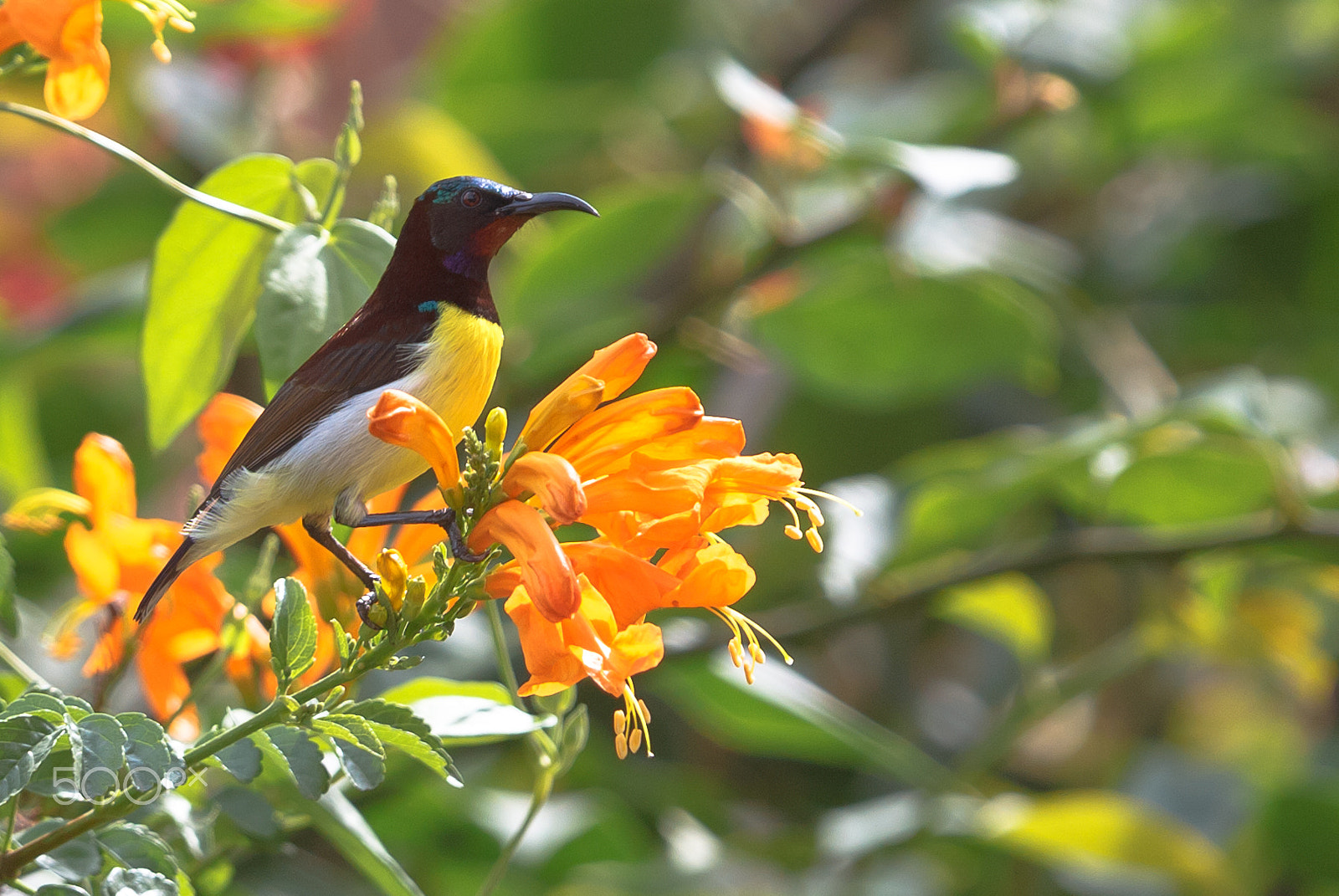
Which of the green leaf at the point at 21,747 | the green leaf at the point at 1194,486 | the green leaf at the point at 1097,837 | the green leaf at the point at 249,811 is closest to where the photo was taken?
the green leaf at the point at 21,747

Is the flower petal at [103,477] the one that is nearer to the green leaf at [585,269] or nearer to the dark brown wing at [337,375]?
the dark brown wing at [337,375]

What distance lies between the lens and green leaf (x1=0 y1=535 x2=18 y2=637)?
18.0 inches

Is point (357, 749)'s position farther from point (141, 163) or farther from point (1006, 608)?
point (1006, 608)

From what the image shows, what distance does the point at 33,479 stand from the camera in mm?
1044

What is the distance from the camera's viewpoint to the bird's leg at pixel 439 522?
0.42m

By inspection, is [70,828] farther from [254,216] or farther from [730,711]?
[730,711]

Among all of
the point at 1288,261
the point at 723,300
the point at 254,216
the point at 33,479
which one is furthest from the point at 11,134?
the point at 1288,261

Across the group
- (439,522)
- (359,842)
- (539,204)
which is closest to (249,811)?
(359,842)

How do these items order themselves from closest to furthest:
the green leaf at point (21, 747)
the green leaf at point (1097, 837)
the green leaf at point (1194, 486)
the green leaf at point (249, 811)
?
the green leaf at point (21, 747) → the green leaf at point (249, 811) → the green leaf at point (1194, 486) → the green leaf at point (1097, 837)

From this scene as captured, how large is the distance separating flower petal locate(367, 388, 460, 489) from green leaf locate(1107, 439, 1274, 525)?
0.64 meters

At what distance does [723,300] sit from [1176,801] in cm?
69

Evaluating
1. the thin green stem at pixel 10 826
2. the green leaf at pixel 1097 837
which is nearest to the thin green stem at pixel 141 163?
the thin green stem at pixel 10 826

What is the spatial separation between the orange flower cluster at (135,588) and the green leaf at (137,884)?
0.14 m

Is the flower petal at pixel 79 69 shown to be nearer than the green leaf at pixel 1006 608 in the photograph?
Yes
